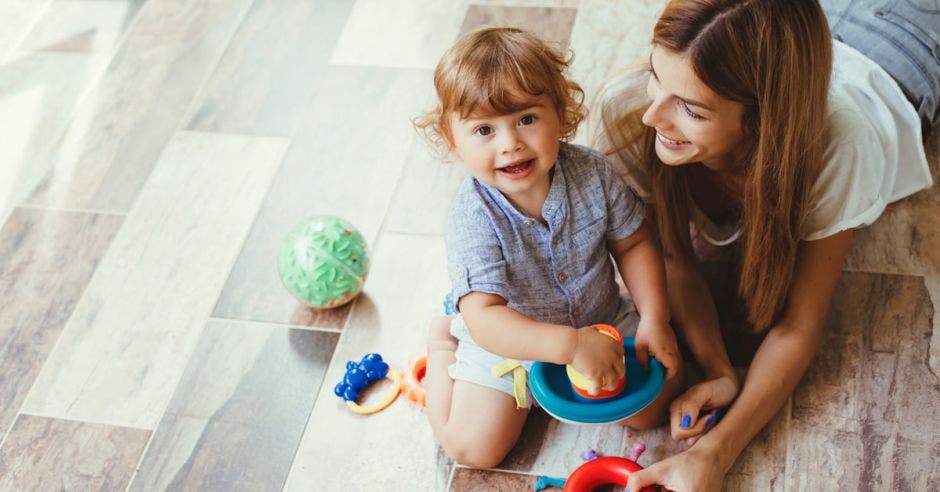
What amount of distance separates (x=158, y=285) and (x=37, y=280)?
0.22 m

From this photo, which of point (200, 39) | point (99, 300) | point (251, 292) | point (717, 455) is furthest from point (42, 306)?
point (717, 455)

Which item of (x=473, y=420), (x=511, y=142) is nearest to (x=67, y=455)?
(x=473, y=420)

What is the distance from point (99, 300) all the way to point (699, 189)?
99 cm

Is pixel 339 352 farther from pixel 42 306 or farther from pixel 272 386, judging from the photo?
pixel 42 306

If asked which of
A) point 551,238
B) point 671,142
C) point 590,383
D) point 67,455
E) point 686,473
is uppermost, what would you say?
point 671,142

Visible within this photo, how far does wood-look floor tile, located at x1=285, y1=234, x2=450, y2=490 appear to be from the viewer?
1.44 meters

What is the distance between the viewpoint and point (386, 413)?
1.51 meters

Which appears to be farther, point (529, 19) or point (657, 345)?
point (529, 19)

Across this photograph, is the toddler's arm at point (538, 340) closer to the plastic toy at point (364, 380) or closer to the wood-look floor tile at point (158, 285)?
the plastic toy at point (364, 380)

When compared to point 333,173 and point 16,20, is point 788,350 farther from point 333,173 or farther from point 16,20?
point 16,20

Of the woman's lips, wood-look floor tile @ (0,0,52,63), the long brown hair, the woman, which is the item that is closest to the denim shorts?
the woman

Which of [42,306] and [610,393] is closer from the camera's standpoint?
[610,393]

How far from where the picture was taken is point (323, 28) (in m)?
2.14

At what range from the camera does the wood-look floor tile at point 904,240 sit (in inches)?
62.2
